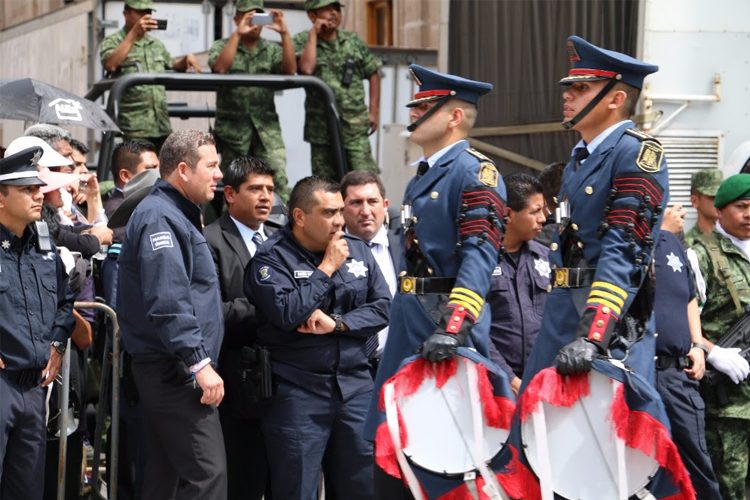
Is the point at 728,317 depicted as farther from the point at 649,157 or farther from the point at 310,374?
the point at 649,157

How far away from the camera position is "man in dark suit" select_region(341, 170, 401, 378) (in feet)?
25.8

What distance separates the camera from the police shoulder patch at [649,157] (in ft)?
18.5

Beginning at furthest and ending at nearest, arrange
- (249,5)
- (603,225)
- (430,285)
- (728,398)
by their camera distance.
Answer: (249,5) → (728,398) → (430,285) → (603,225)

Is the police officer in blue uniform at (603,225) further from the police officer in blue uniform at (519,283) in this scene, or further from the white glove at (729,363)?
the white glove at (729,363)

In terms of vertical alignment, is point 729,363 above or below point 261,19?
below

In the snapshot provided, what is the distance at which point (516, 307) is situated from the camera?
7.35 metres

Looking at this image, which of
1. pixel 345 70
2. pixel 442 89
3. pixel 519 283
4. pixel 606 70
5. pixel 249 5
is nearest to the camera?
pixel 606 70

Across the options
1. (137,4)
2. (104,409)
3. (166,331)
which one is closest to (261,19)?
(137,4)

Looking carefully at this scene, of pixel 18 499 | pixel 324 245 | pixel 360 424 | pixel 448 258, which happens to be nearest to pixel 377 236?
pixel 324 245

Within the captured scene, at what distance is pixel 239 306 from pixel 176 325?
2.66 ft

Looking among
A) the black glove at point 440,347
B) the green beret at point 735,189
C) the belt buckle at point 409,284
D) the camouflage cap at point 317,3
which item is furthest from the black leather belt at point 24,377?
the camouflage cap at point 317,3

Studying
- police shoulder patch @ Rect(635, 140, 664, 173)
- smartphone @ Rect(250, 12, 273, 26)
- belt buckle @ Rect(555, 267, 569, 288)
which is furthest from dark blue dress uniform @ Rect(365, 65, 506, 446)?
smartphone @ Rect(250, 12, 273, 26)

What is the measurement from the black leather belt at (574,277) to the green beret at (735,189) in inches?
107

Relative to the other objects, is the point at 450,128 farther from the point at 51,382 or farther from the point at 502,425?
the point at 51,382
